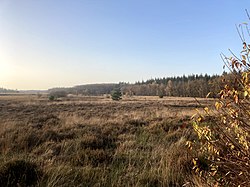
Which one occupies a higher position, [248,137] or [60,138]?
[248,137]

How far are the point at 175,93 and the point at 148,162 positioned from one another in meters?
98.6

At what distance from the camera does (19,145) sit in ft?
20.8

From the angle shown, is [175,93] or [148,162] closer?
[148,162]

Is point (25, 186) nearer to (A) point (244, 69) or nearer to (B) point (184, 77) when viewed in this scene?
(A) point (244, 69)

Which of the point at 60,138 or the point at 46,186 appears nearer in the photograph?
the point at 46,186

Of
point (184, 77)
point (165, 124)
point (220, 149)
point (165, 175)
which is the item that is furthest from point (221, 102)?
point (184, 77)

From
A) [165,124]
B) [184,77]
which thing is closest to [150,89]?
[184,77]

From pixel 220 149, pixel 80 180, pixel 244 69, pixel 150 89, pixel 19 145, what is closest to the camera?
pixel 244 69

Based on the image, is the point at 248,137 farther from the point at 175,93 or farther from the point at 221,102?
the point at 175,93

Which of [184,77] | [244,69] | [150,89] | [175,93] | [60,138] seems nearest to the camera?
[244,69]

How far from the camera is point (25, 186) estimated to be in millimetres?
3350

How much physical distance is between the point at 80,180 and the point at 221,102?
2.75m

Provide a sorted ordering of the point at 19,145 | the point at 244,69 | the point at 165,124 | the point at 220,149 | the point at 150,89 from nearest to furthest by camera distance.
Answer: the point at 244,69
the point at 220,149
the point at 19,145
the point at 165,124
the point at 150,89

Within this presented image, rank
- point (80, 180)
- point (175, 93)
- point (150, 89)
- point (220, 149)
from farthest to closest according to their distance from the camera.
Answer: point (150, 89)
point (175, 93)
point (80, 180)
point (220, 149)
